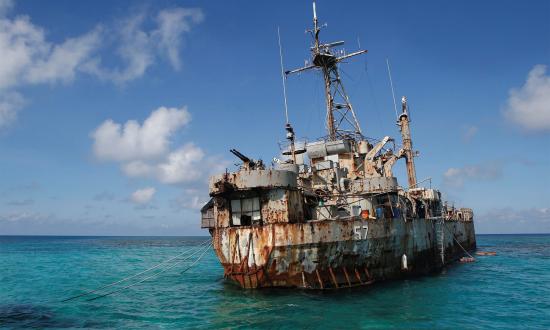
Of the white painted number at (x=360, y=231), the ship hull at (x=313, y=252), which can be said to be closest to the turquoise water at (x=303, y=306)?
the ship hull at (x=313, y=252)

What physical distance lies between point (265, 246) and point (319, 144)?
11.7 m

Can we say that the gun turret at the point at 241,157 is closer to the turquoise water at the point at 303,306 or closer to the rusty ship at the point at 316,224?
the rusty ship at the point at 316,224

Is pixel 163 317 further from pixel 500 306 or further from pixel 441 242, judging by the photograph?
pixel 441 242

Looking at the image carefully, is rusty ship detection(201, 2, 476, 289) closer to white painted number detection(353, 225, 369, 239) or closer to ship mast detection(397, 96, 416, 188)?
white painted number detection(353, 225, 369, 239)

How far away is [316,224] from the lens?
18.9 m

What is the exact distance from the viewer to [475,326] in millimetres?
14648

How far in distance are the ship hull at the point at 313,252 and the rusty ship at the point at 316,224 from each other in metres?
0.05

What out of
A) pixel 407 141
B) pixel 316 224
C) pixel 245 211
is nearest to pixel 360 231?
pixel 316 224

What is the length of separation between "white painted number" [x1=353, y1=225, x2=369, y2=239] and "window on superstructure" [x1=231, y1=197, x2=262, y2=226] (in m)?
5.22

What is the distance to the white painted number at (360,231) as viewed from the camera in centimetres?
1998

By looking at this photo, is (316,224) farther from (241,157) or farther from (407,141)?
(407,141)

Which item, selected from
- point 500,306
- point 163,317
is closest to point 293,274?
point 163,317

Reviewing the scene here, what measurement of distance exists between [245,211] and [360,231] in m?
6.43

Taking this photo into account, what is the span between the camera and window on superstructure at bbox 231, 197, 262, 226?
20.9 m
